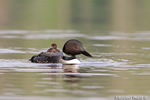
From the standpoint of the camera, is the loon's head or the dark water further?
the loon's head

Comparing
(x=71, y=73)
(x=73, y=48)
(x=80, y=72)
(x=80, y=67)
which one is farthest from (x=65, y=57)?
(x=71, y=73)

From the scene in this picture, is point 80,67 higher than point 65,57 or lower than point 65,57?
lower

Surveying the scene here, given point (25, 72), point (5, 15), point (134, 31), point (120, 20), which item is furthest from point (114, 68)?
point (5, 15)

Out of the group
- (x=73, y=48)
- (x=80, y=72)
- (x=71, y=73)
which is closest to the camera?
(x=71, y=73)

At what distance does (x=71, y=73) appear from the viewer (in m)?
14.6

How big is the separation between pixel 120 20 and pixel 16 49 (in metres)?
18.4

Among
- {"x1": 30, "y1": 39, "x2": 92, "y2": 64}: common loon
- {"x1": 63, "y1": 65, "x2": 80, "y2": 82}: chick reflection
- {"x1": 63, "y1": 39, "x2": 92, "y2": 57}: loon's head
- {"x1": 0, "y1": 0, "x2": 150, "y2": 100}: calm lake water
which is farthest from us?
{"x1": 63, "y1": 39, "x2": 92, "y2": 57}: loon's head

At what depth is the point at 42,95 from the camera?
11.2 m

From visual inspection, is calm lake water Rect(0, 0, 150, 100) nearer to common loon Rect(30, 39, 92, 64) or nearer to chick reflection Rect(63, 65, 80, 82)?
chick reflection Rect(63, 65, 80, 82)

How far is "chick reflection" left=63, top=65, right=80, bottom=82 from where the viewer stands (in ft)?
44.2

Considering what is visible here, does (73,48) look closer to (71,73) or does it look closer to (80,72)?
(80,72)

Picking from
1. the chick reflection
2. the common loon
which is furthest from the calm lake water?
the common loon

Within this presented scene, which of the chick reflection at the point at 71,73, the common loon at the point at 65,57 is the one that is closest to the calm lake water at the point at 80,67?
the chick reflection at the point at 71,73

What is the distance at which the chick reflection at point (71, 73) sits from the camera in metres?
13.5
